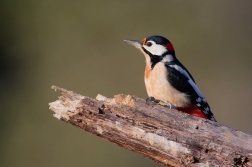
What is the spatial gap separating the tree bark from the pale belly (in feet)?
2.44

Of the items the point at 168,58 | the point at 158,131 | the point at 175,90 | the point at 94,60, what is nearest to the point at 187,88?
the point at 175,90

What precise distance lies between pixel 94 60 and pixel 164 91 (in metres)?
4.66

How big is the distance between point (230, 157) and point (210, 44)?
6.09 meters

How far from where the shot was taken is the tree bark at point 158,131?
2795mm

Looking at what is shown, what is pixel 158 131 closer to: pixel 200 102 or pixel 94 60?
pixel 200 102

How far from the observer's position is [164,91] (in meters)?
3.80

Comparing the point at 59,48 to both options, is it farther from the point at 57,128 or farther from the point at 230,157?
the point at 230,157

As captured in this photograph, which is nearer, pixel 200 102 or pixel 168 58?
pixel 200 102

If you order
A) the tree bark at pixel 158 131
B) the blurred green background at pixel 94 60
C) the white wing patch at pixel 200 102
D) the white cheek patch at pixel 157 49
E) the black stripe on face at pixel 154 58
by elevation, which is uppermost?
the blurred green background at pixel 94 60

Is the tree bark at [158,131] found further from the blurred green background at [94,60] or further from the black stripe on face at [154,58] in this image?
the blurred green background at [94,60]

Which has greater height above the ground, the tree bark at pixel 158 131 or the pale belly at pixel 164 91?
the pale belly at pixel 164 91

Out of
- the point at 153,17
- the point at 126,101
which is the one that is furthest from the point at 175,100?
the point at 153,17

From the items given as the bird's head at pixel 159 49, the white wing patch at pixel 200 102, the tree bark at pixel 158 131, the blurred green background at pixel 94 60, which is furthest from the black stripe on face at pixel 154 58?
the blurred green background at pixel 94 60

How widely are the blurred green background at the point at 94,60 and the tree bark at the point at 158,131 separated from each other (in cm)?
447
